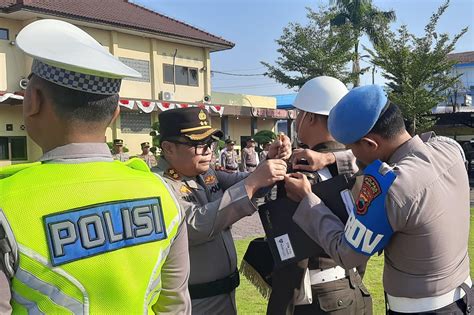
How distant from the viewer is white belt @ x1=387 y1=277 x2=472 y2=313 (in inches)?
76.6

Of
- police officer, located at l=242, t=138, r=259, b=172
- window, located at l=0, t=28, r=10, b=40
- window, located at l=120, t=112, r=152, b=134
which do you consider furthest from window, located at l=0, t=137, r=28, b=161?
police officer, located at l=242, t=138, r=259, b=172

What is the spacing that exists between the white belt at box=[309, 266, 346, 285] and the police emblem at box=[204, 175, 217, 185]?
65 centimetres

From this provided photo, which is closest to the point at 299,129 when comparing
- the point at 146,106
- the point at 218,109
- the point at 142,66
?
the point at 146,106

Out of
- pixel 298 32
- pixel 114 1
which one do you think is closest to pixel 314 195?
pixel 114 1

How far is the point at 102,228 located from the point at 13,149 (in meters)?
18.5

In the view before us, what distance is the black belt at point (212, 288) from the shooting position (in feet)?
7.27

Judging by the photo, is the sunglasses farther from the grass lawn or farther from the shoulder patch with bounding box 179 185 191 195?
the grass lawn

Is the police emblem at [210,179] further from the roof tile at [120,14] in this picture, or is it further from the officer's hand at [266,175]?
the roof tile at [120,14]

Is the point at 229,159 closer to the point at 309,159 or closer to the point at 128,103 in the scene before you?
the point at 128,103

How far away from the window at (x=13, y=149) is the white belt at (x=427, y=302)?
59.5 ft

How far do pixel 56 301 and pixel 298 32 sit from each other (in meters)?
27.6

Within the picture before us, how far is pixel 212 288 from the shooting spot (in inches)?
88.4

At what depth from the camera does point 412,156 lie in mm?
1965

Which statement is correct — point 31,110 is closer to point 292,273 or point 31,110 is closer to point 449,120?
point 292,273
